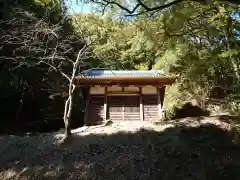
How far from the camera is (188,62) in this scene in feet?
33.7

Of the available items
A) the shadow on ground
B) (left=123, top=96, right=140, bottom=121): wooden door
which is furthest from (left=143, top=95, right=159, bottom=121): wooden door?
the shadow on ground

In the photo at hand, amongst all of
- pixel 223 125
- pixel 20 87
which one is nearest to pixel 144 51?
pixel 20 87

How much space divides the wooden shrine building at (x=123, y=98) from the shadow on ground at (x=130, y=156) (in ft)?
9.72

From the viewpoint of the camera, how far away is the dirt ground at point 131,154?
7.95 meters

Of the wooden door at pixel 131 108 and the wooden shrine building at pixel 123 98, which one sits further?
the wooden door at pixel 131 108

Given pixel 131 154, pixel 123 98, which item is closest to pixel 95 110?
pixel 123 98

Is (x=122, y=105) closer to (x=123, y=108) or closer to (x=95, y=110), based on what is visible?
(x=123, y=108)

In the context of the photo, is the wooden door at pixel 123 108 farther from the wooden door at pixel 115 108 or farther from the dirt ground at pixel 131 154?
the dirt ground at pixel 131 154

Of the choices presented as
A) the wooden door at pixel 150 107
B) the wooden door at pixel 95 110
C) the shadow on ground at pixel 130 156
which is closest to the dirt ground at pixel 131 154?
the shadow on ground at pixel 130 156

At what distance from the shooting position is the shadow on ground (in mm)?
7926

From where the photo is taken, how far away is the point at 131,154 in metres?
8.81

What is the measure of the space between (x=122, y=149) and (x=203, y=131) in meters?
2.79

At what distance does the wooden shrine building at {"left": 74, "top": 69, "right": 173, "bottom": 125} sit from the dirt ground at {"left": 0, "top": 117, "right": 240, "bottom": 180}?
2.30m

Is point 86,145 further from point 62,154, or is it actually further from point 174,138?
point 174,138
